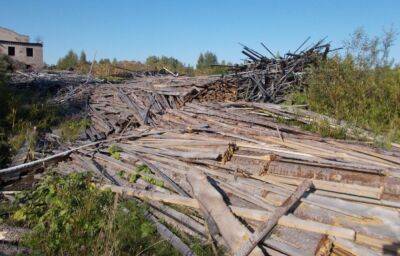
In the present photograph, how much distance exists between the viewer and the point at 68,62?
117ft

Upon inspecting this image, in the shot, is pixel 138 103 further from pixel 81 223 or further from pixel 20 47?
pixel 20 47

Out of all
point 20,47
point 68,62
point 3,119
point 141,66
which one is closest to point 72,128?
point 3,119

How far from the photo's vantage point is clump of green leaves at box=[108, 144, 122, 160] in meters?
8.17

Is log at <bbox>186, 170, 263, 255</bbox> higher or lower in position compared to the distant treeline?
lower

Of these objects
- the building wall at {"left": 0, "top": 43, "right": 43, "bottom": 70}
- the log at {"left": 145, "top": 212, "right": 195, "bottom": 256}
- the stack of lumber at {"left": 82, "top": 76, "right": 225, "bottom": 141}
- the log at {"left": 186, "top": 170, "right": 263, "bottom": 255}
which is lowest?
the log at {"left": 145, "top": 212, "right": 195, "bottom": 256}

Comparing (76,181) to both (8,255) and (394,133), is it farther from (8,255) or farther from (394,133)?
(394,133)

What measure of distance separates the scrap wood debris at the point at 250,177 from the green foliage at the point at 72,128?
287 millimetres

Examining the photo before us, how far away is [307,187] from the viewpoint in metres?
5.83

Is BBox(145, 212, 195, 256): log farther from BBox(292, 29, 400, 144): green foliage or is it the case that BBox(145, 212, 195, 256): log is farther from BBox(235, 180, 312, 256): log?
BBox(292, 29, 400, 144): green foliage

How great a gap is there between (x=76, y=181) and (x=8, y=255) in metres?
2.14

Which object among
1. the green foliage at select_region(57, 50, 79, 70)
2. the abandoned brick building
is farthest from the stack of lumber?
the abandoned brick building

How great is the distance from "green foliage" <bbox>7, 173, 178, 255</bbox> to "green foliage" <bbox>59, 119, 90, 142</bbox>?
3.27 m

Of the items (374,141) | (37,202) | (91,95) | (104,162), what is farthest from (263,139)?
(91,95)

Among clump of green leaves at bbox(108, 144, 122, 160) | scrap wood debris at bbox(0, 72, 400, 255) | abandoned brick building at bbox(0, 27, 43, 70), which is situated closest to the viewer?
scrap wood debris at bbox(0, 72, 400, 255)
